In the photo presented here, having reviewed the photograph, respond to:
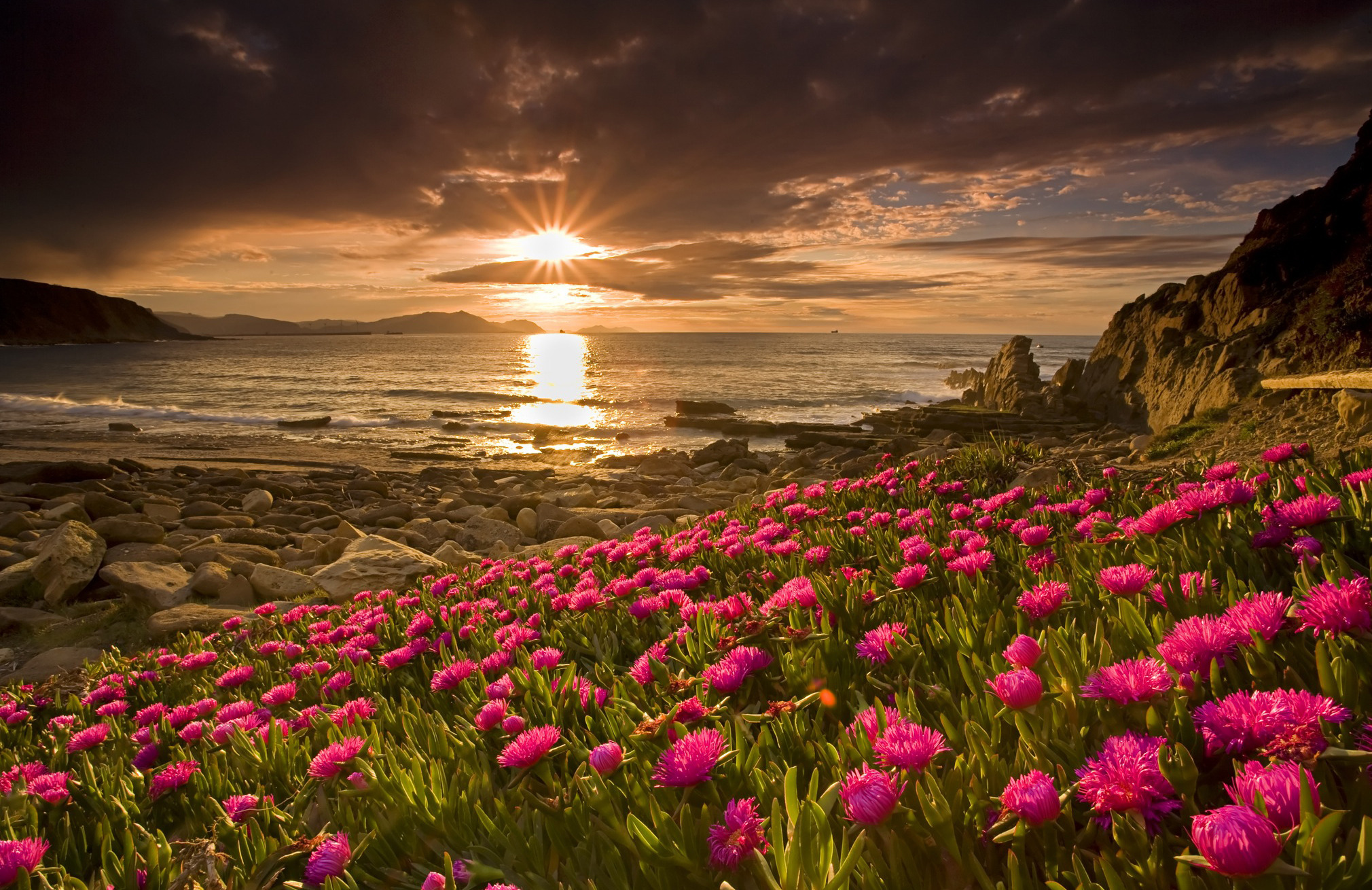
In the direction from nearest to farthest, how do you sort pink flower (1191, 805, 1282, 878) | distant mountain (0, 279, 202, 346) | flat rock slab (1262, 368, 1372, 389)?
pink flower (1191, 805, 1282, 878) < flat rock slab (1262, 368, 1372, 389) < distant mountain (0, 279, 202, 346)

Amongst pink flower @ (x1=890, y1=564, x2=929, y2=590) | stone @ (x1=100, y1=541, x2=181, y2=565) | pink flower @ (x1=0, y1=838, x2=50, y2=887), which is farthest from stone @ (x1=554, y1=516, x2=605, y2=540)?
pink flower @ (x1=0, y1=838, x2=50, y2=887)

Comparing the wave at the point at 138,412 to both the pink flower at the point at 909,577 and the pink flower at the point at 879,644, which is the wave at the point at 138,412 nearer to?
the pink flower at the point at 909,577

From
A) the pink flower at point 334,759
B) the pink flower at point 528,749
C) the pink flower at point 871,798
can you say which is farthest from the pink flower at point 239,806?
the pink flower at point 871,798

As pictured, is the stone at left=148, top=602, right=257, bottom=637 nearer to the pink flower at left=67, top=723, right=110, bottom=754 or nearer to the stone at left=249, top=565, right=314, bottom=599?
the stone at left=249, top=565, right=314, bottom=599

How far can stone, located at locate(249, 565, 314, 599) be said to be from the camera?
6693 mm

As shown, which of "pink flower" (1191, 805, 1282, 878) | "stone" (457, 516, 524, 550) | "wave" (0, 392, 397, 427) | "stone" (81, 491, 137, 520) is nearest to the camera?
"pink flower" (1191, 805, 1282, 878)

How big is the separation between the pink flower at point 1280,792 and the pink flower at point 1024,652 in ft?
1.68

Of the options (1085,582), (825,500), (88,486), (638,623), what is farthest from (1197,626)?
(88,486)

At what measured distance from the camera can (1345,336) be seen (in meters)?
9.61

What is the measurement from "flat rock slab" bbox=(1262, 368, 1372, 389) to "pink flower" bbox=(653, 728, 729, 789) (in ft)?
25.1

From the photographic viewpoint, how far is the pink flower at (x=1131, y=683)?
1.21m

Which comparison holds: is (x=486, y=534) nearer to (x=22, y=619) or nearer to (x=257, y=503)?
(x=22, y=619)

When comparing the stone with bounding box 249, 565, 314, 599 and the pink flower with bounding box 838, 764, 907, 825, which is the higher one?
the pink flower with bounding box 838, 764, 907, 825

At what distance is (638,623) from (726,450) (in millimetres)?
16876
